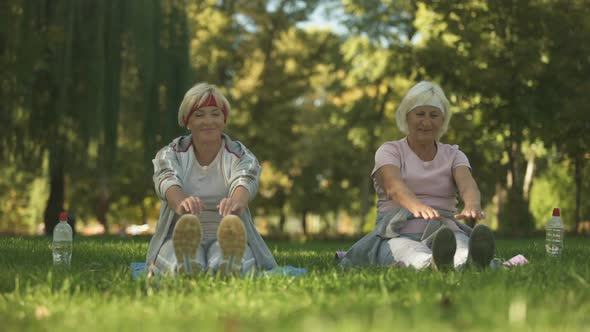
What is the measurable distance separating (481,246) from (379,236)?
1.26 metres

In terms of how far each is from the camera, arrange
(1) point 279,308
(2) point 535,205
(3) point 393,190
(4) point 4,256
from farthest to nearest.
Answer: (2) point 535,205 → (4) point 4,256 → (3) point 393,190 → (1) point 279,308

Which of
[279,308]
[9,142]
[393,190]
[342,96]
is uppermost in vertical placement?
[342,96]

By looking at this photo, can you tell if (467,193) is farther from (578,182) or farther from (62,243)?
(578,182)

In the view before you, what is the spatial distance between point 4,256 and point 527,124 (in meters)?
12.1

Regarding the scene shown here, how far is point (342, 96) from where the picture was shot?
95.6 ft

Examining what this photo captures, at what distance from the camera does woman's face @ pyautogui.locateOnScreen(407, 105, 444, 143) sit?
238 inches

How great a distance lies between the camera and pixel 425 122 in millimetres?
6023

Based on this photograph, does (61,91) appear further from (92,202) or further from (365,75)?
(92,202)

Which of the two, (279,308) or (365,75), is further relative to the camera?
(365,75)

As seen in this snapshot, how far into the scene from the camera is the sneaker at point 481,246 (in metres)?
4.87

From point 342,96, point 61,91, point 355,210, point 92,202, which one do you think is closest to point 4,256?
point 61,91

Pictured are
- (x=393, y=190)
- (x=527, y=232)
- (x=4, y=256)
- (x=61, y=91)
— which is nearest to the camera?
(x=393, y=190)

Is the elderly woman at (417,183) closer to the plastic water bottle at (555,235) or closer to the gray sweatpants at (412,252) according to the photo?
the gray sweatpants at (412,252)

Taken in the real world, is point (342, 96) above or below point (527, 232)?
above
